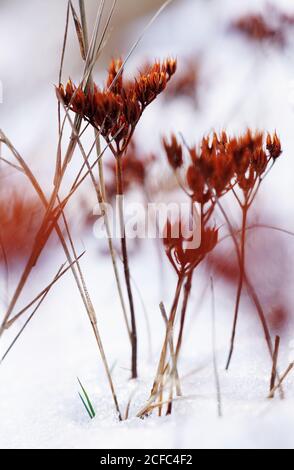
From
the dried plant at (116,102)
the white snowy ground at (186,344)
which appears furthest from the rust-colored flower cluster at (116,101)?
the white snowy ground at (186,344)

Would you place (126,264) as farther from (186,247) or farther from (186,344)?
(186,344)

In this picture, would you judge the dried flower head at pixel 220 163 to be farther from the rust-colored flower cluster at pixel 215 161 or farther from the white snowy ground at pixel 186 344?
the white snowy ground at pixel 186 344

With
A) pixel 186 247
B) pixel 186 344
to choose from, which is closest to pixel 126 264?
pixel 186 247

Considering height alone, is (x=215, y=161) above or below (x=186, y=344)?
above

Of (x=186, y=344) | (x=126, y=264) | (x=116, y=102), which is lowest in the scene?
(x=186, y=344)

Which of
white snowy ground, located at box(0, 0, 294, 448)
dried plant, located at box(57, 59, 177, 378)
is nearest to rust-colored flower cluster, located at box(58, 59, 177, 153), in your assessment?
dried plant, located at box(57, 59, 177, 378)

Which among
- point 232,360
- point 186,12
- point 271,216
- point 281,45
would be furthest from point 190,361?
point 186,12

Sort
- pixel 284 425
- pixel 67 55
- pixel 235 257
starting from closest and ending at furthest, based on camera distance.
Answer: pixel 284 425, pixel 235 257, pixel 67 55

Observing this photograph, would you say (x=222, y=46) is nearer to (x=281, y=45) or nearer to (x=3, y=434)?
(x=281, y=45)
